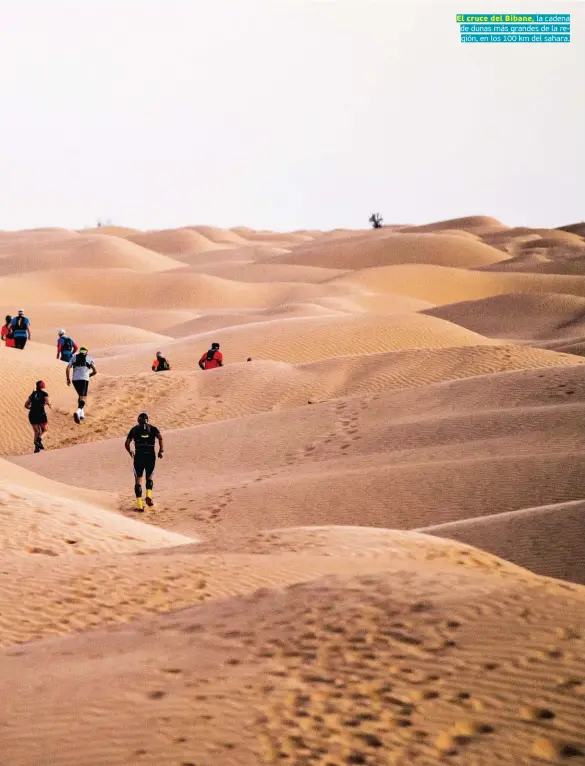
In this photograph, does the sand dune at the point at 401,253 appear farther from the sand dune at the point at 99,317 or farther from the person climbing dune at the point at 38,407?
the person climbing dune at the point at 38,407

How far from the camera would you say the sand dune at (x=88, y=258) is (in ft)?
278

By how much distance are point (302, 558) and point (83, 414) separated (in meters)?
14.5

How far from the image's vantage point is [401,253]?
86875 millimetres

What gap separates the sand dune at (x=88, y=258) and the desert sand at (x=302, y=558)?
164 feet

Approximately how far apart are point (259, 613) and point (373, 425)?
40.9 feet

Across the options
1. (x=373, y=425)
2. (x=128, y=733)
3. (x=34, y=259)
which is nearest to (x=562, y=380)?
(x=373, y=425)

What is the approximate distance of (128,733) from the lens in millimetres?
5551

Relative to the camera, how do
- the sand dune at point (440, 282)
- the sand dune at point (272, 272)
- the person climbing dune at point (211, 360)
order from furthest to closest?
1. the sand dune at point (272, 272)
2. the sand dune at point (440, 282)
3. the person climbing dune at point (211, 360)

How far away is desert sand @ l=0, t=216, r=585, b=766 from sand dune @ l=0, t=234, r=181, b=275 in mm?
49846

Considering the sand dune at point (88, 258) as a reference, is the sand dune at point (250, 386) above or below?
below

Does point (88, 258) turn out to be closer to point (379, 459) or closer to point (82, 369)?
point (82, 369)

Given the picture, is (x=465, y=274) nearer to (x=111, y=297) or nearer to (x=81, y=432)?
(x=111, y=297)

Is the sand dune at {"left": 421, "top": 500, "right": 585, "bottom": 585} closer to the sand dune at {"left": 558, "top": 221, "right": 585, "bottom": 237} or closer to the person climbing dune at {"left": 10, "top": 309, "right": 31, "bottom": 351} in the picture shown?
the person climbing dune at {"left": 10, "top": 309, "right": 31, "bottom": 351}

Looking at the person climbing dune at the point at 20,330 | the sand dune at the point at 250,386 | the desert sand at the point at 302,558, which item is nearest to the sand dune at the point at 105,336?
the desert sand at the point at 302,558
